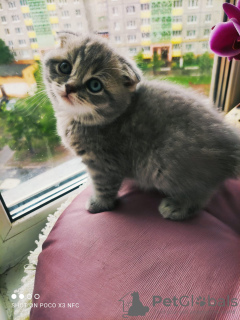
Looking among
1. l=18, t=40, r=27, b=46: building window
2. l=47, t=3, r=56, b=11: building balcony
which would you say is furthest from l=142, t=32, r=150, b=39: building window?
l=18, t=40, r=27, b=46: building window

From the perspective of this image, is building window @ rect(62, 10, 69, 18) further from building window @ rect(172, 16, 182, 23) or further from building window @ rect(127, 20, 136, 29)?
building window @ rect(172, 16, 182, 23)

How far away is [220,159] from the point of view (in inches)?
29.1

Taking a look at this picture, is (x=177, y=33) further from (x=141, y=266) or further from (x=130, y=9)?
(x=141, y=266)

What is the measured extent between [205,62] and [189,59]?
0.09 metres

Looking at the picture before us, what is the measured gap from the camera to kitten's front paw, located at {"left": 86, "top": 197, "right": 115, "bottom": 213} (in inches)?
33.0

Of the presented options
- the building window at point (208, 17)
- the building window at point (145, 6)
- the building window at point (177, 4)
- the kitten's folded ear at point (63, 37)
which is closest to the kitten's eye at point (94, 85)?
the kitten's folded ear at point (63, 37)

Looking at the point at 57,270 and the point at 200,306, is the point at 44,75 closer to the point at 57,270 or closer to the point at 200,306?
the point at 57,270

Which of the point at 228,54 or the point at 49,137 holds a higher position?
the point at 228,54

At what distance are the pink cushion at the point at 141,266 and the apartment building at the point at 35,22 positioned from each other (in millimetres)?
604

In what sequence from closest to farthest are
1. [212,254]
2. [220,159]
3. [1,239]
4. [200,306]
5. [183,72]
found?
[200,306]
[212,254]
[220,159]
[1,239]
[183,72]

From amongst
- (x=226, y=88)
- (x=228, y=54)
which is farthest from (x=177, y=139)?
(x=226, y=88)

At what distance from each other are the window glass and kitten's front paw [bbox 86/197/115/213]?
31 centimetres

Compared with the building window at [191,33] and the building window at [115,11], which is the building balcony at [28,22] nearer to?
the building window at [115,11]

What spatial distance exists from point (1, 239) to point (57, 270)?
34cm
